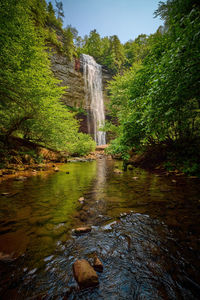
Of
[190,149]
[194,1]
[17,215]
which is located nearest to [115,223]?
[17,215]

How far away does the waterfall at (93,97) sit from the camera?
88.7 ft

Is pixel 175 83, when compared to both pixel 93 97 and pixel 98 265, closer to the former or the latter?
pixel 98 265

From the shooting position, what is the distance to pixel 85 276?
87 centimetres

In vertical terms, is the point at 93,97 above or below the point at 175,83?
above

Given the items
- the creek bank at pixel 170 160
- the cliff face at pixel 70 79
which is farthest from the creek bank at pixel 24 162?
the cliff face at pixel 70 79

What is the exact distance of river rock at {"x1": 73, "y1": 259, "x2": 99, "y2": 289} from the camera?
844 mm

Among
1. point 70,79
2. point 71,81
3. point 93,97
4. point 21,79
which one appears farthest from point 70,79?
point 21,79

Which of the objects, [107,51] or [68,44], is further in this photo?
[107,51]

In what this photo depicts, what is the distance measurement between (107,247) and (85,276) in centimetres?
40

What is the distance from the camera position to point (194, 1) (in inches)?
119

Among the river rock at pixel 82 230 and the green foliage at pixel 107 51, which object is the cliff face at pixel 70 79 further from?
the river rock at pixel 82 230

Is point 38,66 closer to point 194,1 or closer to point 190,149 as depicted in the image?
point 194,1

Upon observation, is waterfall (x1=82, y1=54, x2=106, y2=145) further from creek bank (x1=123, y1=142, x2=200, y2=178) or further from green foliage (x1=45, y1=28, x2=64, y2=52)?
creek bank (x1=123, y1=142, x2=200, y2=178)

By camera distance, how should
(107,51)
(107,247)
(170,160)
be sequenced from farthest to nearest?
(107,51) < (170,160) < (107,247)
